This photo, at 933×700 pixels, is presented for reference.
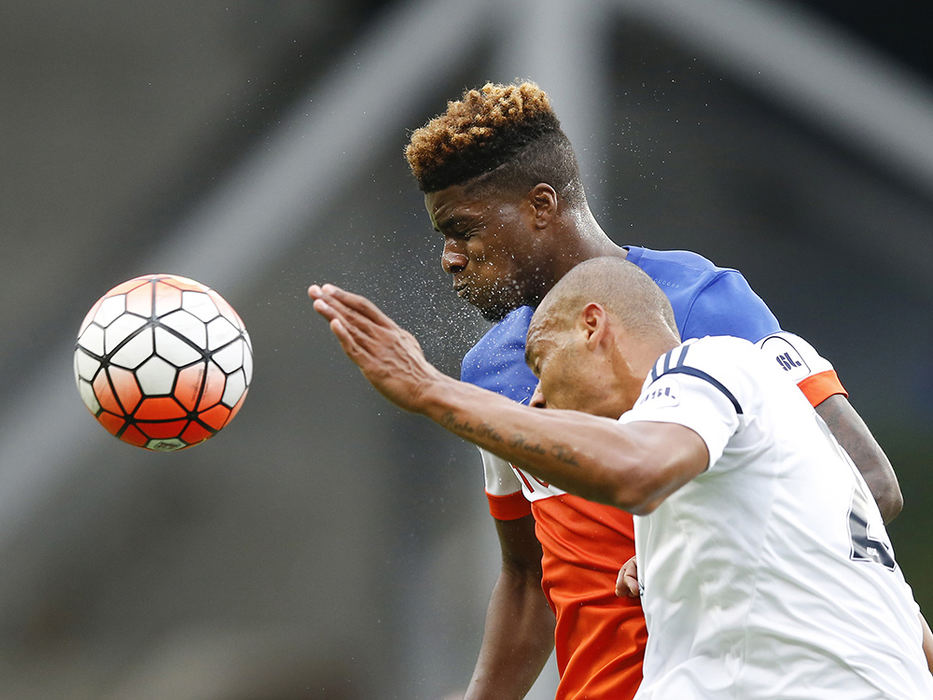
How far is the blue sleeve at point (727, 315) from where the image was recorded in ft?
6.92

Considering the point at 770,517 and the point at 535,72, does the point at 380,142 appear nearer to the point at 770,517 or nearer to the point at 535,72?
the point at 535,72

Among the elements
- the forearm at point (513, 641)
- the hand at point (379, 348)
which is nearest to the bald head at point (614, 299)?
the hand at point (379, 348)

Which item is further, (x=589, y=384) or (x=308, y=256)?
(x=308, y=256)

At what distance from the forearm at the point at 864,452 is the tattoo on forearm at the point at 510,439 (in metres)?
0.93

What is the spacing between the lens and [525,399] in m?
2.40

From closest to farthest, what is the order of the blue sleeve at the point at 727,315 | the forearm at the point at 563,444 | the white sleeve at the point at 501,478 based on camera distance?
the forearm at the point at 563,444 → the blue sleeve at the point at 727,315 → the white sleeve at the point at 501,478

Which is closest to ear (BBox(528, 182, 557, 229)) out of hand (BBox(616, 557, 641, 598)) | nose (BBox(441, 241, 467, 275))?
nose (BBox(441, 241, 467, 275))

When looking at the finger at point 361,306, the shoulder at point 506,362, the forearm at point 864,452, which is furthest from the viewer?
the shoulder at point 506,362

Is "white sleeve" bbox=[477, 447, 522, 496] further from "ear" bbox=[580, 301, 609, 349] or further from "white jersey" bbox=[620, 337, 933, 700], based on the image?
"white jersey" bbox=[620, 337, 933, 700]

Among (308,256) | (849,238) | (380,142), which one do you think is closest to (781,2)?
(849,238)

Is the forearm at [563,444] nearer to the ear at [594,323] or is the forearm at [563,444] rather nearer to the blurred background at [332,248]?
the ear at [594,323]

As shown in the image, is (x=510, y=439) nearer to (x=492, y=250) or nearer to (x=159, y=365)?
(x=492, y=250)

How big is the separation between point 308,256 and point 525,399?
2.43 m

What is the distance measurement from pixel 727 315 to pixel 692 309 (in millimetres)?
71
